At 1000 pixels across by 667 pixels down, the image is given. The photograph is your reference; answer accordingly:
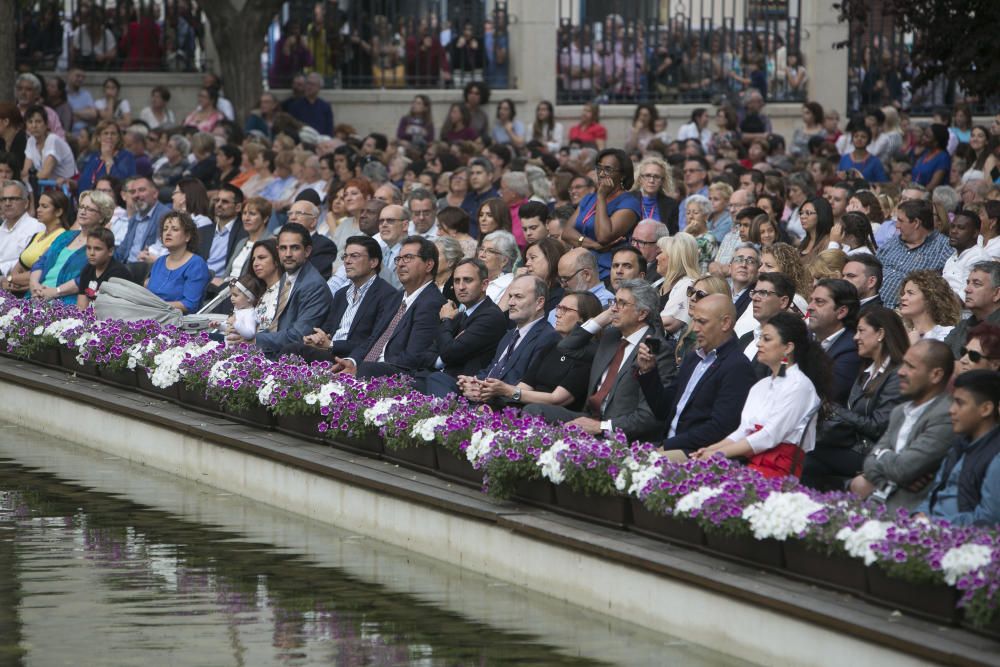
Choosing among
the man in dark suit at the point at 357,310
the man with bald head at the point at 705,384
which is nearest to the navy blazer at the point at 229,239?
the man in dark suit at the point at 357,310

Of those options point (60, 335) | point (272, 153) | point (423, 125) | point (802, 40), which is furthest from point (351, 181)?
point (802, 40)

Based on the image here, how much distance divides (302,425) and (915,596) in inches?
201

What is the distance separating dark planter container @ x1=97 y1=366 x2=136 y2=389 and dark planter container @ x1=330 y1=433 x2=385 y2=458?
272cm

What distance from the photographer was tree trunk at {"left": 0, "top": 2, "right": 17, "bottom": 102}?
849 inches

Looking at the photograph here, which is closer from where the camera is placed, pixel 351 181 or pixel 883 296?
pixel 883 296

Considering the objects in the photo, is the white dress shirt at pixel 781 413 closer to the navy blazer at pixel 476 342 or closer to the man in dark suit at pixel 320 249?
the navy blazer at pixel 476 342

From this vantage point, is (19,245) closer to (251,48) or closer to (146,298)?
(146,298)

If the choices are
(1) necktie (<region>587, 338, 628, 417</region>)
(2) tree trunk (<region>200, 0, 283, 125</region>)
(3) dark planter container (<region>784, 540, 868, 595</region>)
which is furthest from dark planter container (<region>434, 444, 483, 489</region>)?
(2) tree trunk (<region>200, 0, 283, 125</region>)

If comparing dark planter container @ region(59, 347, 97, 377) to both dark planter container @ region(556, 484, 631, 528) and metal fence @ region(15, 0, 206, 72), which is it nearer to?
dark planter container @ region(556, 484, 631, 528)

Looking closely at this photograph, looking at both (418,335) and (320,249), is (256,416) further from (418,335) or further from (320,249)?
(320,249)

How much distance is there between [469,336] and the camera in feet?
38.7

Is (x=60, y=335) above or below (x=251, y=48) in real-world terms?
below

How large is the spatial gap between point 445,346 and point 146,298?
10.9ft

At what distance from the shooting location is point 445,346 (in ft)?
39.3
